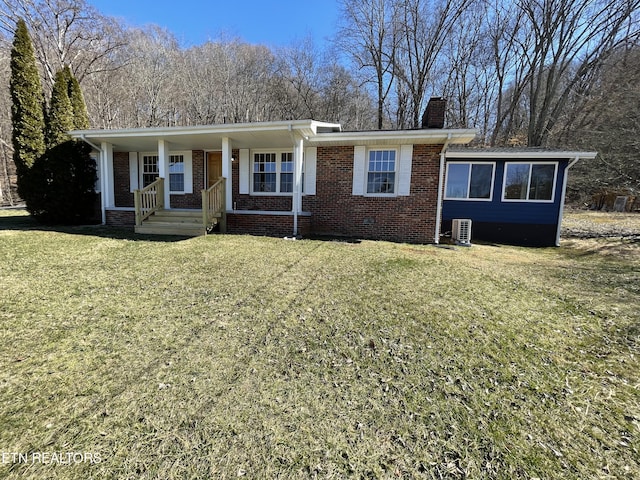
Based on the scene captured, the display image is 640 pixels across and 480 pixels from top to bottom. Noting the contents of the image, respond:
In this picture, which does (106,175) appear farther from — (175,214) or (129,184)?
(175,214)

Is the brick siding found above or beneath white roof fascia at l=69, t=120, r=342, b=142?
beneath

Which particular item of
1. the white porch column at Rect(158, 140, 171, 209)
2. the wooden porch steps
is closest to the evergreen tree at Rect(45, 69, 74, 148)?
the white porch column at Rect(158, 140, 171, 209)

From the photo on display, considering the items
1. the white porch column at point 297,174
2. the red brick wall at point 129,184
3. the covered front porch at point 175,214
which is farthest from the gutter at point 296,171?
the red brick wall at point 129,184

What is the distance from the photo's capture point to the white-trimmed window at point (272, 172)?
1023 centimetres

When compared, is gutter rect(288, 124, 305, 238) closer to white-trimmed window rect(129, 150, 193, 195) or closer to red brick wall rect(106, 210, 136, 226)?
white-trimmed window rect(129, 150, 193, 195)

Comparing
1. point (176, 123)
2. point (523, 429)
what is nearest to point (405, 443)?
point (523, 429)

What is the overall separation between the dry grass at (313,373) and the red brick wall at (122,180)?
275 inches

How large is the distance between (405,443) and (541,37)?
89.6ft

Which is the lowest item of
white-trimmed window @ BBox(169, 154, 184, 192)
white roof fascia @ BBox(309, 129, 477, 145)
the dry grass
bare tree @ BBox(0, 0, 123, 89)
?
the dry grass

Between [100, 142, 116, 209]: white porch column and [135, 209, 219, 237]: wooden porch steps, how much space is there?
220 centimetres

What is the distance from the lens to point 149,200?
8938 millimetres

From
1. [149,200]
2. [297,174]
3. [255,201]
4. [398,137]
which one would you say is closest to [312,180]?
[297,174]

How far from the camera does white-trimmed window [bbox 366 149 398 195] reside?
927cm

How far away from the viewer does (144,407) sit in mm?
2143
